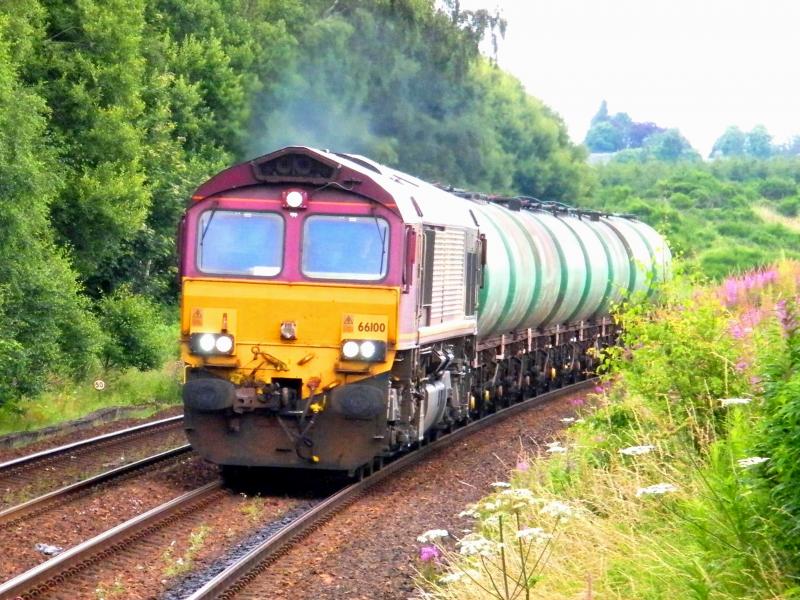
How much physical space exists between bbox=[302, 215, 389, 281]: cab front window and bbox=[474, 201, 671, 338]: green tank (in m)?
2.29

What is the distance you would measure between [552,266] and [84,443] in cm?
848

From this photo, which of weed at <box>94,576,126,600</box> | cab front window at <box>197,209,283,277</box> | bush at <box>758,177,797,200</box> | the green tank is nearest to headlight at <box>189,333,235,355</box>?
cab front window at <box>197,209,283,277</box>

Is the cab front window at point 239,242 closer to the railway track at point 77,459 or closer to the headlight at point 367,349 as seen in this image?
the headlight at point 367,349

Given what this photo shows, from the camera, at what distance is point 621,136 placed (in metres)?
176

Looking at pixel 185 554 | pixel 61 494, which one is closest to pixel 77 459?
pixel 61 494

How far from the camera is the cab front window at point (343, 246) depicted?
1284 cm

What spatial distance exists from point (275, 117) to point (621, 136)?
472 ft

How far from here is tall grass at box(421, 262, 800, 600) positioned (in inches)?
259

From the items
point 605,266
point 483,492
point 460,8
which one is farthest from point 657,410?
point 460,8

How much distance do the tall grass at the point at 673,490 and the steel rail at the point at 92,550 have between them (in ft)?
7.69

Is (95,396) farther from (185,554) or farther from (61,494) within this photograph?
(185,554)

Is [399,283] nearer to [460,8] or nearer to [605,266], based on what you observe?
[605,266]

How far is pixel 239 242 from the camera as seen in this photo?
42.7ft

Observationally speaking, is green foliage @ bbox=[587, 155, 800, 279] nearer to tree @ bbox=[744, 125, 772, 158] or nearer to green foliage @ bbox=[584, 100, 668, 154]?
tree @ bbox=[744, 125, 772, 158]
